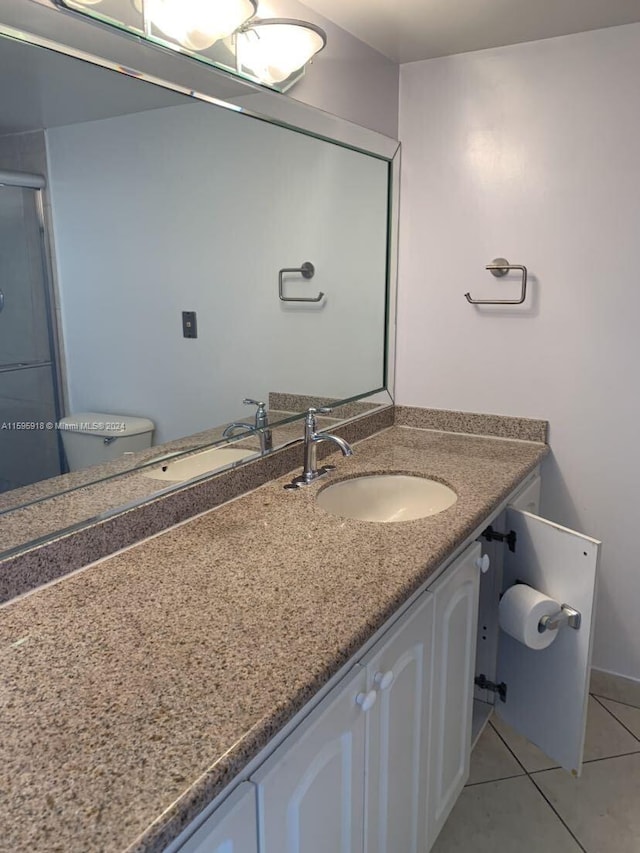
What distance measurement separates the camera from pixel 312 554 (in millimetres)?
1316

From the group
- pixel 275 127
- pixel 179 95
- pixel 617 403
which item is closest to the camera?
pixel 179 95

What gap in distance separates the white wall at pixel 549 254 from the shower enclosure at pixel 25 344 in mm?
1437

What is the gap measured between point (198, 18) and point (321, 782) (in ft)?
4.68

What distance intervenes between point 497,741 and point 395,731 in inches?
40.2

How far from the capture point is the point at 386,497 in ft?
6.25

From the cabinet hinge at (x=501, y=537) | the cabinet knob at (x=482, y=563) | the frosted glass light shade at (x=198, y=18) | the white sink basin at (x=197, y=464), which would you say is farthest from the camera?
the cabinet hinge at (x=501, y=537)

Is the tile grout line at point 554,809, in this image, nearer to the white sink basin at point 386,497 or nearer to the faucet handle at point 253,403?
the white sink basin at point 386,497

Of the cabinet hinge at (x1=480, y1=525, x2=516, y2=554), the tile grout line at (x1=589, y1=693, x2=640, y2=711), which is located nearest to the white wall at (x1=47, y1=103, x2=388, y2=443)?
the cabinet hinge at (x1=480, y1=525, x2=516, y2=554)

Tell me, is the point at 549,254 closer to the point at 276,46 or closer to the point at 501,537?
the point at 501,537

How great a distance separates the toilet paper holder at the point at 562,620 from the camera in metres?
1.67

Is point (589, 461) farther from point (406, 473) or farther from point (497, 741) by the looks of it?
point (497, 741)

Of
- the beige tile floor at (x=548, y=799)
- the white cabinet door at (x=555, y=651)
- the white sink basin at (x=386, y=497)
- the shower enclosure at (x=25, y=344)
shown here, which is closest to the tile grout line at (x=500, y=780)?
the beige tile floor at (x=548, y=799)

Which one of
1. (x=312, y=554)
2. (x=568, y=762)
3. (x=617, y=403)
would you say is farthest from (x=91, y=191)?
(x=568, y=762)

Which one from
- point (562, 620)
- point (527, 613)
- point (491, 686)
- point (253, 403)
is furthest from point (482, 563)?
point (253, 403)
